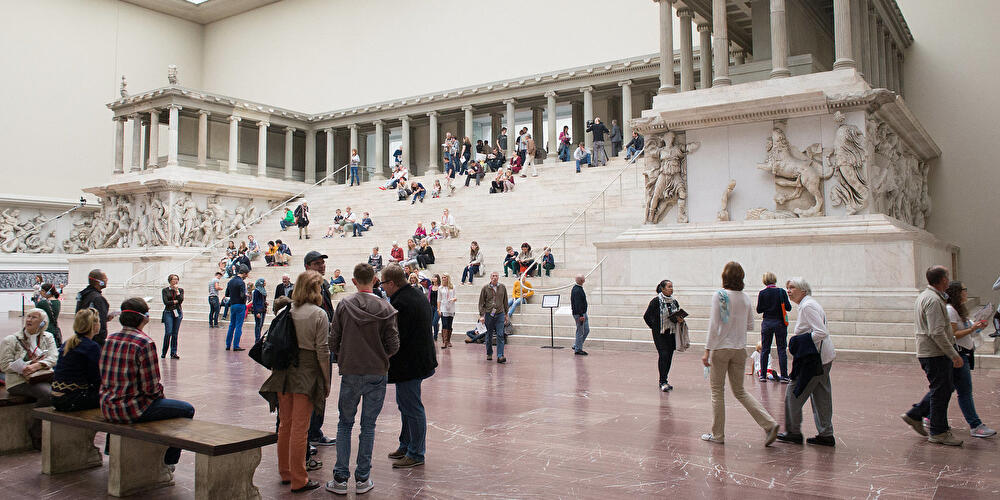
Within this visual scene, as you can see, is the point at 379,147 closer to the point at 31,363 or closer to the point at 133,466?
the point at 31,363

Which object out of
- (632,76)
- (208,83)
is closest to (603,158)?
(632,76)

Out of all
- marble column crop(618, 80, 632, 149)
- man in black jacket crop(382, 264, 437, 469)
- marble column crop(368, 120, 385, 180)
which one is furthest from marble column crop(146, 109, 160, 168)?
man in black jacket crop(382, 264, 437, 469)

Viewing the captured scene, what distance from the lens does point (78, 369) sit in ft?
17.5

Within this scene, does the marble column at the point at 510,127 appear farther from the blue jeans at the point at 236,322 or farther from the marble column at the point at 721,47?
the blue jeans at the point at 236,322

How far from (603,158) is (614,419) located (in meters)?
20.3

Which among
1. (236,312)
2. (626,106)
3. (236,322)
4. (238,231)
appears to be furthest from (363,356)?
(238,231)

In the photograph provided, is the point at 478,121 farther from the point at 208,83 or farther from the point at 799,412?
the point at 799,412

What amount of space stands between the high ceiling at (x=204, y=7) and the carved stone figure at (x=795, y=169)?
4002 centimetres

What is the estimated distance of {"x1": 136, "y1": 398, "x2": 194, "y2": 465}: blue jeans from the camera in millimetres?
4933

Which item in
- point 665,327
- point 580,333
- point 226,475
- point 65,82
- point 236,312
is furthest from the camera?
point 65,82

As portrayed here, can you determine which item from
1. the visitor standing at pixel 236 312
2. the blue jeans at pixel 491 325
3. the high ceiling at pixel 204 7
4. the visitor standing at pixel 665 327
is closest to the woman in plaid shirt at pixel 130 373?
the visitor standing at pixel 665 327

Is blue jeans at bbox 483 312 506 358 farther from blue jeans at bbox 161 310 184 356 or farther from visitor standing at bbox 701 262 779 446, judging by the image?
visitor standing at bbox 701 262 779 446

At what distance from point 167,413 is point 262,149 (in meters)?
31.6

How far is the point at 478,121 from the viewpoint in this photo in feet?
127
